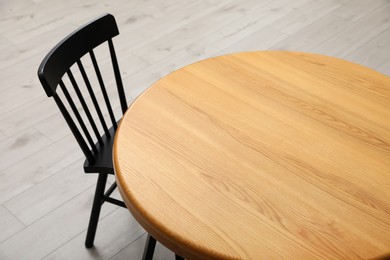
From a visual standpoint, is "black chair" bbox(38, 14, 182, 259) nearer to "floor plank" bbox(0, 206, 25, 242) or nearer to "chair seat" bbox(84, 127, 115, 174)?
"chair seat" bbox(84, 127, 115, 174)

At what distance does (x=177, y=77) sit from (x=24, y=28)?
2195 millimetres

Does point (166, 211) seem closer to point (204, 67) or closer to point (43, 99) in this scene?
point (204, 67)

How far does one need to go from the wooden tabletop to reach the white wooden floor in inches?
29.2

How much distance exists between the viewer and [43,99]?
275 cm

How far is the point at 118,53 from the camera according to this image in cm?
311

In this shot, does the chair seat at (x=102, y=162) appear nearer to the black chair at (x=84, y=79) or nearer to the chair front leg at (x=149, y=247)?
the black chair at (x=84, y=79)

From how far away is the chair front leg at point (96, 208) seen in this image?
5.93 ft

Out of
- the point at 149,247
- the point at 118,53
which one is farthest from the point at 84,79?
the point at 118,53

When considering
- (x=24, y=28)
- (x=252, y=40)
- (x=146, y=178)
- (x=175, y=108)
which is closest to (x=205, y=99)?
(x=175, y=108)

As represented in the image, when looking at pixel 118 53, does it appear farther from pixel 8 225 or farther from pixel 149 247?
pixel 149 247

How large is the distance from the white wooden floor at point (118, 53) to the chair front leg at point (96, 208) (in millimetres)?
55

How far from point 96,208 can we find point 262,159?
818 millimetres

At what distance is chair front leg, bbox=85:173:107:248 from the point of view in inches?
71.2

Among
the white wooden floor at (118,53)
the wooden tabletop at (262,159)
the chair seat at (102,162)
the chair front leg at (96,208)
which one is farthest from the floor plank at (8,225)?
the wooden tabletop at (262,159)
